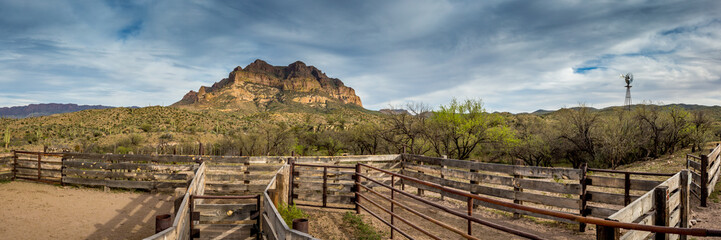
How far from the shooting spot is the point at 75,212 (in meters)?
8.92

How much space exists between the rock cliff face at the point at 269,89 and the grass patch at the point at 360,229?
87330 millimetres

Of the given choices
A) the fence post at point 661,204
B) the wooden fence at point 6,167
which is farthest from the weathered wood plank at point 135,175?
the fence post at point 661,204

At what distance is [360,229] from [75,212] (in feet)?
26.8

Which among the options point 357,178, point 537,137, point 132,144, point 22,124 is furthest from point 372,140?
point 22,124

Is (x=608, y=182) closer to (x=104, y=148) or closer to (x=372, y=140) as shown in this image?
(x=372, y=140)

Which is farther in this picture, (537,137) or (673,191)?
(537,137)

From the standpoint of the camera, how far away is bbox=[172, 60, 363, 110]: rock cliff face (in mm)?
103625

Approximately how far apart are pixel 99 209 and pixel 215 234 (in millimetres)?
6685

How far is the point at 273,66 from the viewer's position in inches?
7510

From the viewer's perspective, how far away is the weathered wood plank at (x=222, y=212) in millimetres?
5117

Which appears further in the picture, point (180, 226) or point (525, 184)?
point (525, 184)

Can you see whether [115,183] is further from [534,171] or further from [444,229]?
[534,171]

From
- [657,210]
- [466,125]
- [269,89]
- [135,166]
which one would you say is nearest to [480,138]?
[466,125]

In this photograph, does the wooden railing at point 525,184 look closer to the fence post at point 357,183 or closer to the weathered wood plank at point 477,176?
the weathered wood plank at point 477,176
